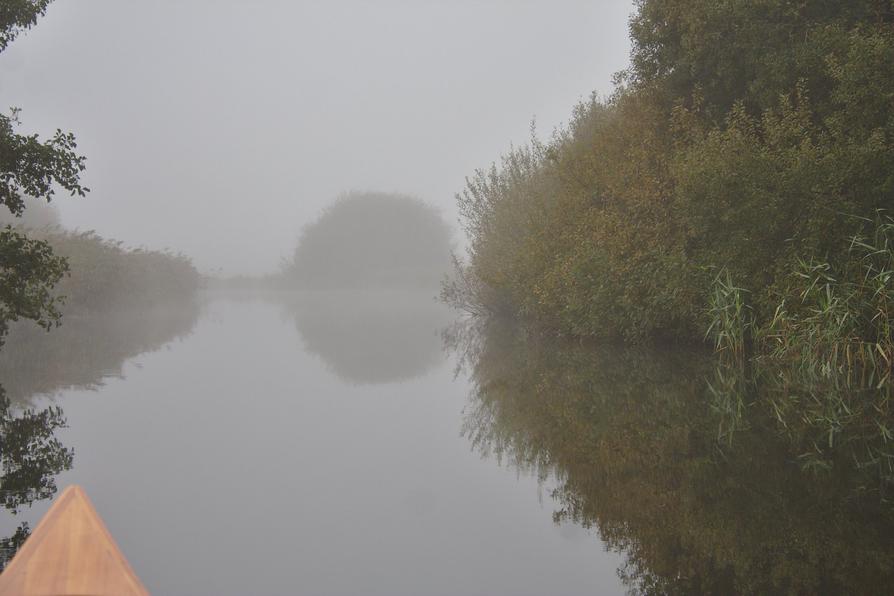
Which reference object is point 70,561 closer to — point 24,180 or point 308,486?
point 308,486

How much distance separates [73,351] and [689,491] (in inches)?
540

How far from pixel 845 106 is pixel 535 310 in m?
8.94

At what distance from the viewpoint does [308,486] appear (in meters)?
5.15

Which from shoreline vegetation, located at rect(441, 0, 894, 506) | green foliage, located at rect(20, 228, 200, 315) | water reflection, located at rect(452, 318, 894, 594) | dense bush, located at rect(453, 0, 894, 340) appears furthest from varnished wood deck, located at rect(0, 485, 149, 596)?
green foliage, located at rect(20, 228, 200, 315)

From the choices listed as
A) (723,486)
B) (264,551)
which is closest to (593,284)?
(723,486)

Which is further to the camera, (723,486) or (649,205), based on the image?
(649,205)

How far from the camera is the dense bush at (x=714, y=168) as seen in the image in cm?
975

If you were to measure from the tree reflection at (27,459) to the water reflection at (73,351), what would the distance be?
4.86 ft

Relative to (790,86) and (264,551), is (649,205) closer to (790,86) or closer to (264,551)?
(790,86)

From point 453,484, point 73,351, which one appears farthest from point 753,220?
point 73,351

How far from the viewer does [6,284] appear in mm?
8570

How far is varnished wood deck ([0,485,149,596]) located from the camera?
1.87 m

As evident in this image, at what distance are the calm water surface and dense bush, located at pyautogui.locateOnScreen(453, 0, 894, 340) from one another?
15.1 feet

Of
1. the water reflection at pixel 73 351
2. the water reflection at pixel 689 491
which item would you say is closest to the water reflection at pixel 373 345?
the water reflection at pixel 689 491
